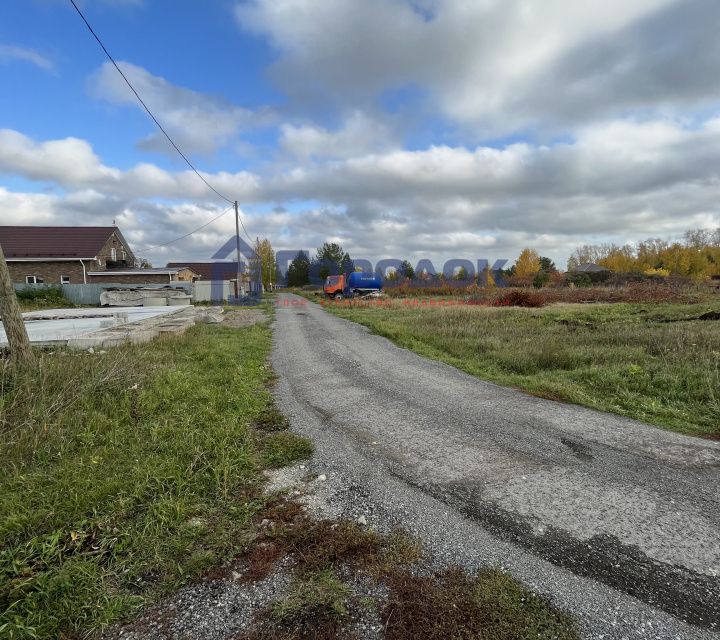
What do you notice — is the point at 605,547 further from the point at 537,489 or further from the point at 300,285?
the point at 300,285

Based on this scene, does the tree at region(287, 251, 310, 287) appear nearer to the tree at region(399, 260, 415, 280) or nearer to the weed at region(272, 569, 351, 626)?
the tree at region(399, 260, 415, 280)

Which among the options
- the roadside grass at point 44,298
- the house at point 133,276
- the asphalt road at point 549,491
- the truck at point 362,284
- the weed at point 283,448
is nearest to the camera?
the asphalt road at point 549,491

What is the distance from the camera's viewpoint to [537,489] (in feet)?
10.7

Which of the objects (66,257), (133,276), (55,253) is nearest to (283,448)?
(133,276)

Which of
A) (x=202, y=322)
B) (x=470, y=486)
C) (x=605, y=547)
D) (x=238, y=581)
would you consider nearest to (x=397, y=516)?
(x=470, y=486)

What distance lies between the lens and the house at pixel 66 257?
2928cm

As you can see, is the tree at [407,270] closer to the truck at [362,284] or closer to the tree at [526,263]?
the tree at [526,263]

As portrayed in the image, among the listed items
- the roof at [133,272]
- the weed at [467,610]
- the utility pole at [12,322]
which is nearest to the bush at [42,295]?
the roof at [133,272]

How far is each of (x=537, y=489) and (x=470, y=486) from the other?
0.57 metres

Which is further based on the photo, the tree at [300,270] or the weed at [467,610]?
the tree at [300,270]

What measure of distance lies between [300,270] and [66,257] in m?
50.2

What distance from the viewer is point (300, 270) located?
257ft

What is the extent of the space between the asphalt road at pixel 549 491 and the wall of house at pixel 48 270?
3243cm

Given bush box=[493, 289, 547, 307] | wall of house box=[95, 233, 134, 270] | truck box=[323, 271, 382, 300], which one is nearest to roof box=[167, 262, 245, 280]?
wall of house box=[95, 233, 134, 270]
